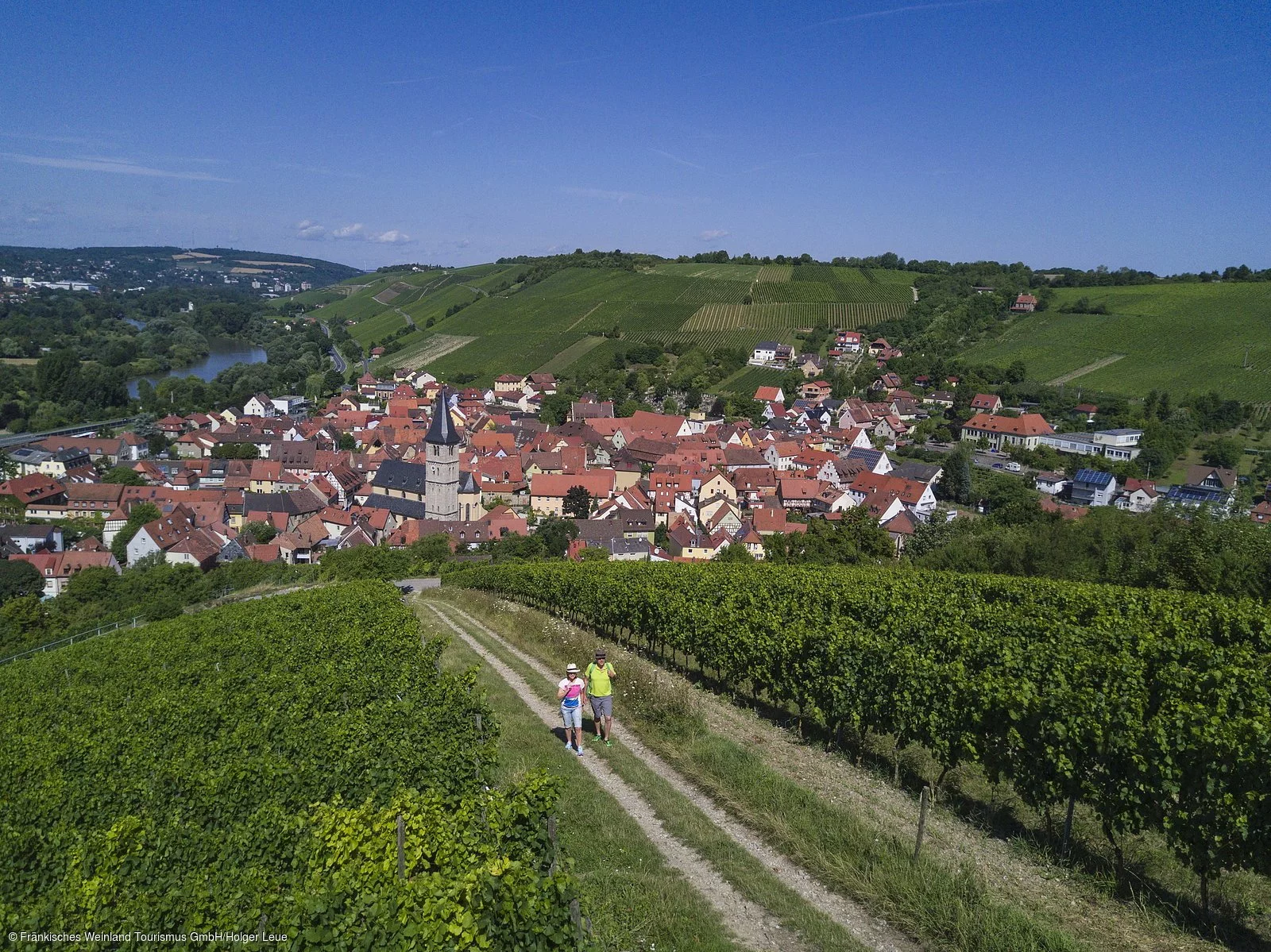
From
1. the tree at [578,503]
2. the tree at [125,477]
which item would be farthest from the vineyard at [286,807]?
the tree at [125,477]

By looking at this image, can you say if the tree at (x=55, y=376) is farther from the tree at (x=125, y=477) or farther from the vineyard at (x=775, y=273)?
the vineyard at (x=775, y=273)

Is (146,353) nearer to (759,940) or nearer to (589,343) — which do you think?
(589,343)

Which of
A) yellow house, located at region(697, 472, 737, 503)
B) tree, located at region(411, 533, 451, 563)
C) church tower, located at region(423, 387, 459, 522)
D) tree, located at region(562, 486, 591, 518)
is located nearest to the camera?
tree, located at region(411, 533, 451, 563)

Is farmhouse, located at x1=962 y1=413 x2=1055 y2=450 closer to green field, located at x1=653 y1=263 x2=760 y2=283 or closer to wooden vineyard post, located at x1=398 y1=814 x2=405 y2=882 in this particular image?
green field, located at x1=653 y1=263 x2=760 y2=283

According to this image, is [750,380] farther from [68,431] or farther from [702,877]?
[702,877]

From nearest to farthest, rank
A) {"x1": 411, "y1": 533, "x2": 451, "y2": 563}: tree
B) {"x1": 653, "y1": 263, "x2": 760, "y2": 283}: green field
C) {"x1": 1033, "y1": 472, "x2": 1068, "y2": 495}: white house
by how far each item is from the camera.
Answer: {"x1": 411, "y1": 533, "x2": 451, "y2": 563}: tree → {"x1": 1033, "y1": 472, "x2": 1068, "y2": 495}: white house → {"x1": 653, "y1": 263, "x2": 760, "y2": 283}: green field

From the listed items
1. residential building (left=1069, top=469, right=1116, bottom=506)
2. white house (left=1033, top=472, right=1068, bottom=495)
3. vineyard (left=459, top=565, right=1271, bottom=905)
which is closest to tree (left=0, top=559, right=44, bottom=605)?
vineyard (left=459, top=565, right=1271, bottom=905)

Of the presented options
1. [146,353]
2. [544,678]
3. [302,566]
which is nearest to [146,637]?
[544,678]
